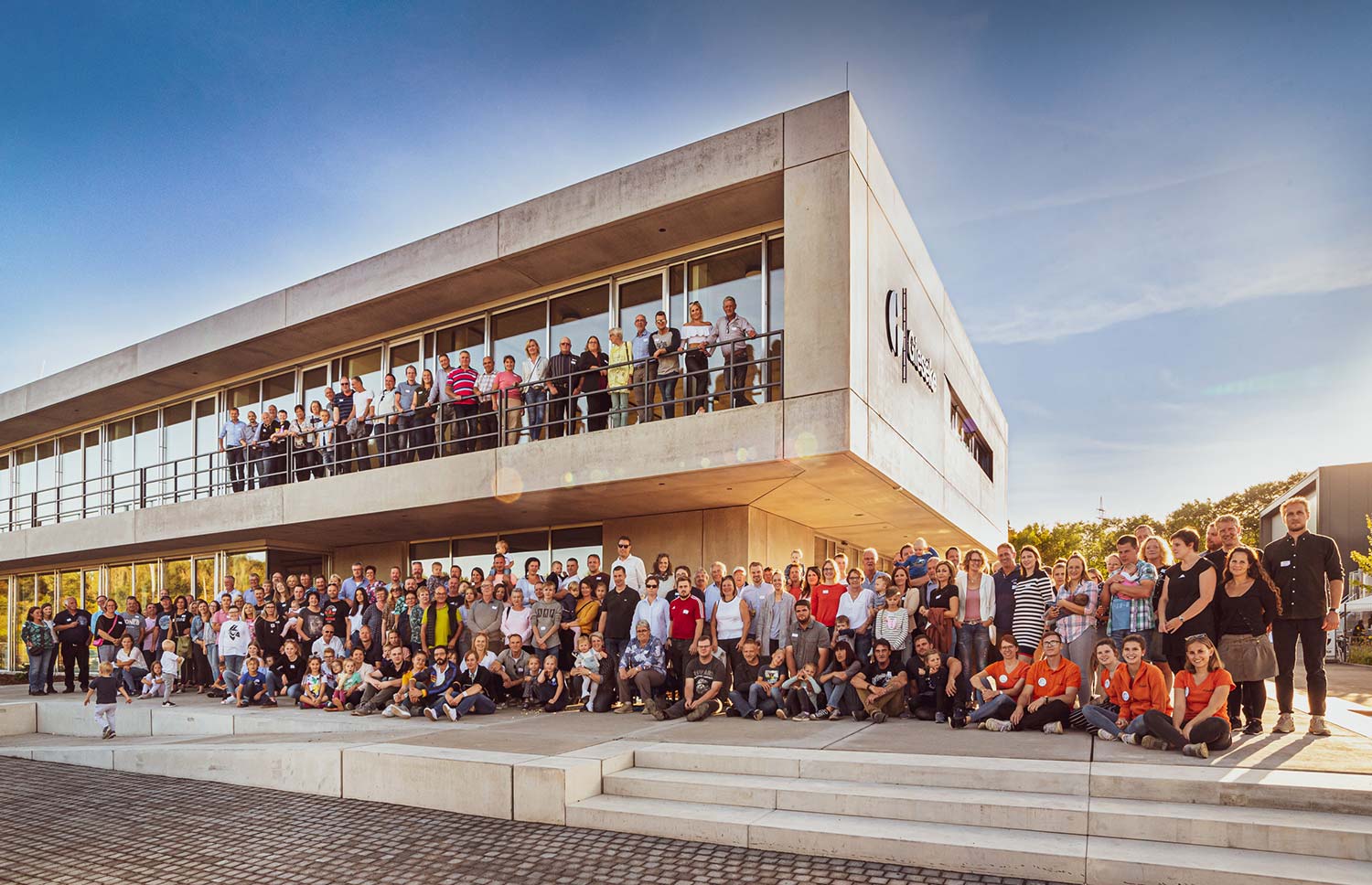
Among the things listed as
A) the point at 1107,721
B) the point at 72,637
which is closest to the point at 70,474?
the point at 72,637

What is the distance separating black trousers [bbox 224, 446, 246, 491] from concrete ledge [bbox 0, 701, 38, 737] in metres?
5.24

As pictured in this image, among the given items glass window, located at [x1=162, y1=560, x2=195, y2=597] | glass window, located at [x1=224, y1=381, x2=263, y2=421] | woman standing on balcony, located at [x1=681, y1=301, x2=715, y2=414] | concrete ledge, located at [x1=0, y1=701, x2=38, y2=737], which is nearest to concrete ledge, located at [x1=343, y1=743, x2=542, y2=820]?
woman standing on balcony, located at [x1=681, y1=301, x2=715, y2=414]

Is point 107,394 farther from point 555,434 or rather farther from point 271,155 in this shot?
point 555,434

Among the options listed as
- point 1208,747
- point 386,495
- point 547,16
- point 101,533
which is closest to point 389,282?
point 386,495

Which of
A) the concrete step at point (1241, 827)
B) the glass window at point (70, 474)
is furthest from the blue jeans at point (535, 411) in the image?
the glass window at point (70, 474)

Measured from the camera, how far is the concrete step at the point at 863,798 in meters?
5.70

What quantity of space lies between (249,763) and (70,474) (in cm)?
2126

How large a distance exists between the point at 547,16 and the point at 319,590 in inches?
407

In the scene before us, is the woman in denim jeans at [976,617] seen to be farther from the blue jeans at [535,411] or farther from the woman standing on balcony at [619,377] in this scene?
the blue jeans at [535,411]

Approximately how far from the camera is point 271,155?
14781 millimetres

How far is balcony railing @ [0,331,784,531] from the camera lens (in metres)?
11.9

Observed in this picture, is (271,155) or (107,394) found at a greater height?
(271,155)

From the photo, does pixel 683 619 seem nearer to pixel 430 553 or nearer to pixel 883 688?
pixel 883 688

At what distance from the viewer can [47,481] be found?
26.0m
